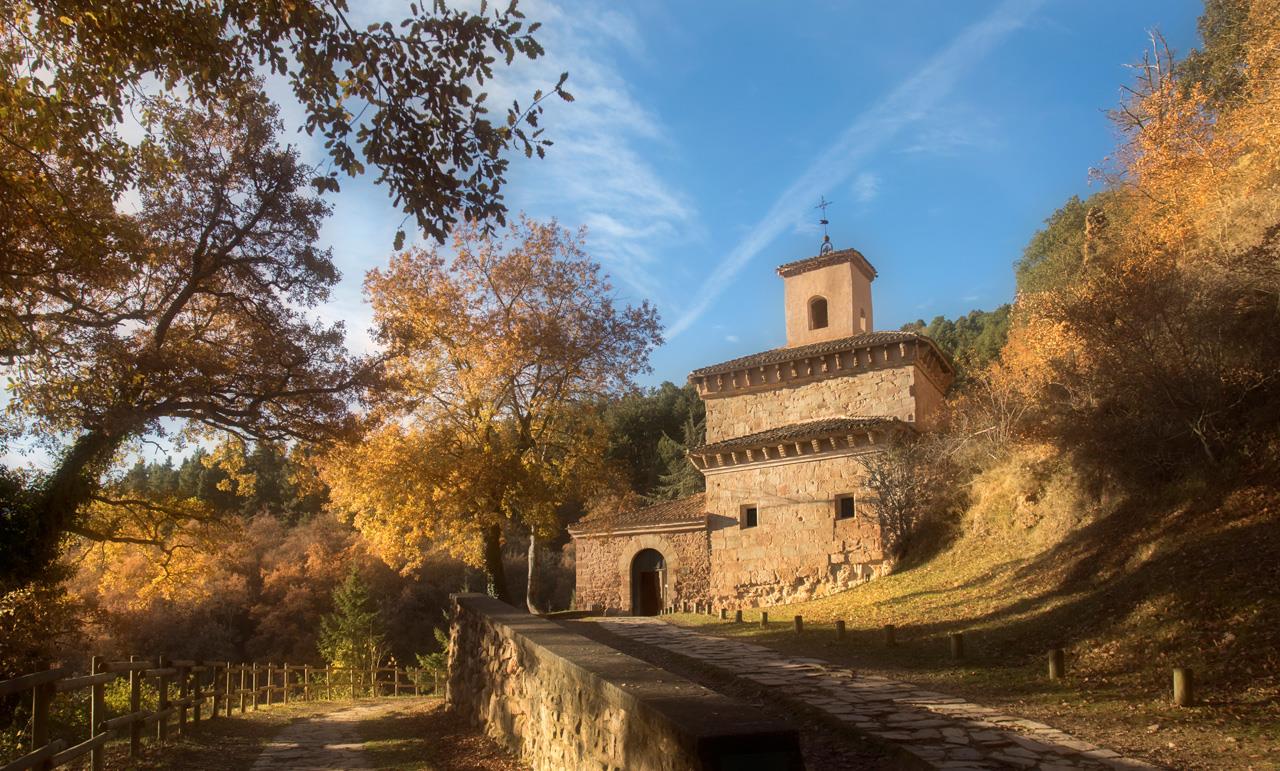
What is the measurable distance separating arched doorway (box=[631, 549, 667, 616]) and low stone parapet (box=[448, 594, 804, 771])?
47.3ft

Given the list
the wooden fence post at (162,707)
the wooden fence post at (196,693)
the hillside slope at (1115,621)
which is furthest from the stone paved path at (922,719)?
the wooden fence post at (196,693)

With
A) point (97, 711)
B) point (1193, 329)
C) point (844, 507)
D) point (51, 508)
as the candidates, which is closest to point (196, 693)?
point (51, 508)

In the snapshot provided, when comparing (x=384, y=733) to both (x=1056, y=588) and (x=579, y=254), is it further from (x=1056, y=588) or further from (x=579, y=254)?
(x=579, y=254)

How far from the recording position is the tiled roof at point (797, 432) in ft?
69.3

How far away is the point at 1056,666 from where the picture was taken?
8750mm

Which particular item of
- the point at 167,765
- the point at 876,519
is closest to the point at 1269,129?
the point at 876,519

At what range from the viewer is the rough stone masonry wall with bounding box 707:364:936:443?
22234mm

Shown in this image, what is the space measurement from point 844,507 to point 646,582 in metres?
6.82

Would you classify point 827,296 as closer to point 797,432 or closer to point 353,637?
point 797,432

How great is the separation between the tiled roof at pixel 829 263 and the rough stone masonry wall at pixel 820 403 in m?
4.53

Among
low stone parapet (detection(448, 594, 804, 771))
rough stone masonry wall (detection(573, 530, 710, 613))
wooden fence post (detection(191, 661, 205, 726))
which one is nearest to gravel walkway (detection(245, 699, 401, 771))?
wooden fence post (detection(191, 661, 205, 726))

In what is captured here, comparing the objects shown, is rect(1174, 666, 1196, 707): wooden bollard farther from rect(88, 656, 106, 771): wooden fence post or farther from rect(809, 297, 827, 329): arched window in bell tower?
rect(809, 297, 827, 329): arched window in bell tower

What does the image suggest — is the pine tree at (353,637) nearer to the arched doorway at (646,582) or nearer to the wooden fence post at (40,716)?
the arched doorway at (646,582)

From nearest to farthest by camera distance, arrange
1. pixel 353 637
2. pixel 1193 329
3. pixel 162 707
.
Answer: pixel 162 707 < pixel 1193 329 < pixel 353 637
